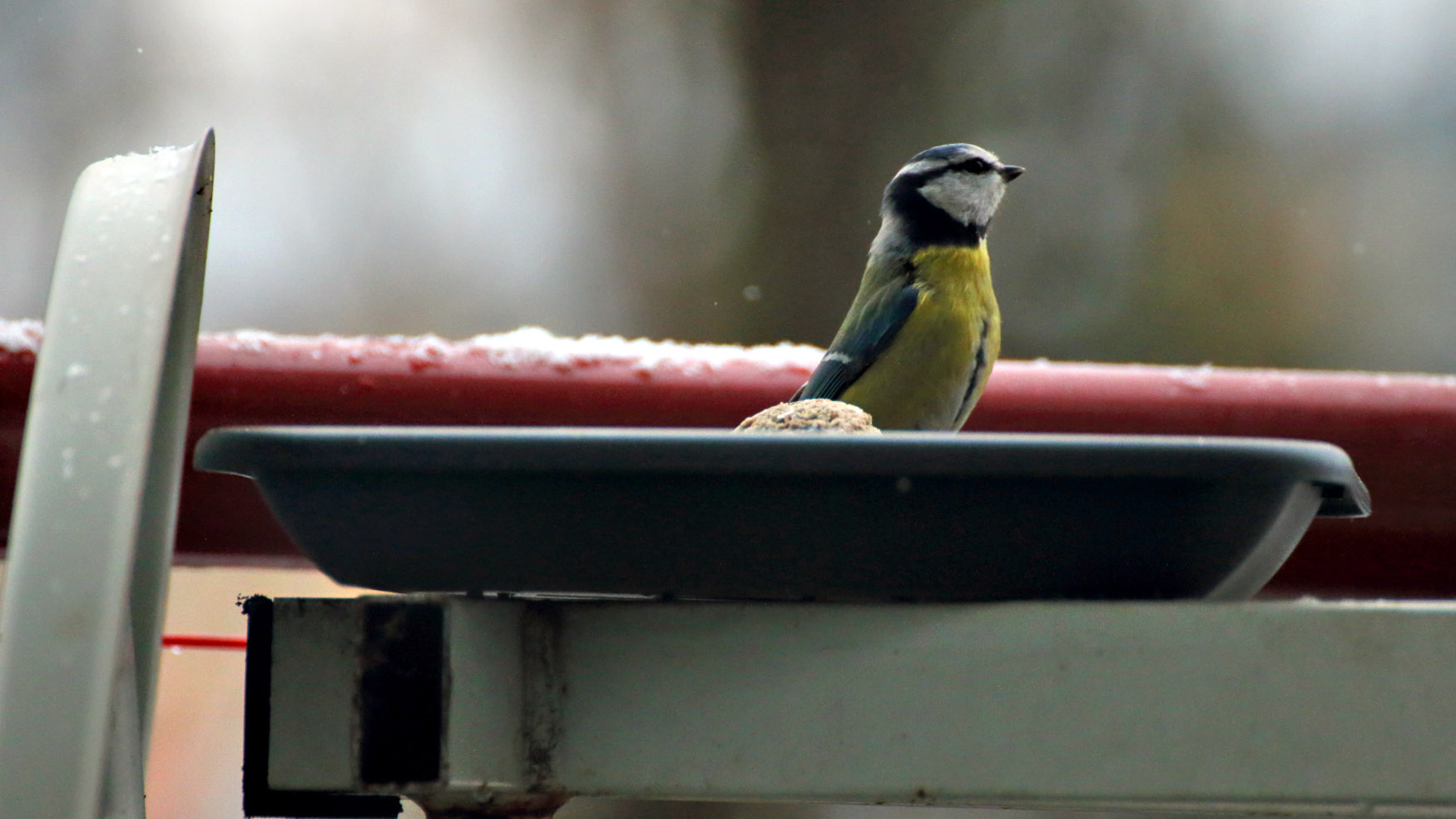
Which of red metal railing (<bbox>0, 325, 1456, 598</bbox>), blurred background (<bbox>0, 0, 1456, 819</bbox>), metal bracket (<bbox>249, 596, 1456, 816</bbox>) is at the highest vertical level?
blurred background (<bbox>0, 0, 1456, 819</bbox>)

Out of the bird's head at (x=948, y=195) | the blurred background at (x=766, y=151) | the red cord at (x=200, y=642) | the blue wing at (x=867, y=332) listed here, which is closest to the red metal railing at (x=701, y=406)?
the red cord at (x=200, y=642)

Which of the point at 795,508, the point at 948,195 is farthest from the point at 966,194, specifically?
the point at 795,508

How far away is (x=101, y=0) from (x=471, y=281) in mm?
2221

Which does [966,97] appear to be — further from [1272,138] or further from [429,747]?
[429,747]

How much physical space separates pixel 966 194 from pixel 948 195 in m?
0.02

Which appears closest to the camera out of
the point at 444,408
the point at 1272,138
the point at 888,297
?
the point at 444,408

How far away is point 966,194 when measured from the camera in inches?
56.0

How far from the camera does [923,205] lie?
1417 mm

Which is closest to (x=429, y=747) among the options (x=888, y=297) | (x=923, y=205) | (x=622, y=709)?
(x=622, y=709)

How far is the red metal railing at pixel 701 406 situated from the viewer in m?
0.87

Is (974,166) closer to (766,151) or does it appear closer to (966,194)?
(966,194)

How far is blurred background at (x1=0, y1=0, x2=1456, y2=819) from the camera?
554cm

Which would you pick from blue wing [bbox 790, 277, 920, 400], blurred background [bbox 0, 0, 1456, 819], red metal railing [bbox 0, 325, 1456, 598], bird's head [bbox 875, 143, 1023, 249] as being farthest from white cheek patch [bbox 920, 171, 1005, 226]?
blurred background [bbox 0, 0, 1456, 819]

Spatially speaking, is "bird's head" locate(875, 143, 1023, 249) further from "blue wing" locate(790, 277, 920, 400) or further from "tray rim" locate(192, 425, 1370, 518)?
"tray rim" locate(192, 425, 1370, 518)
